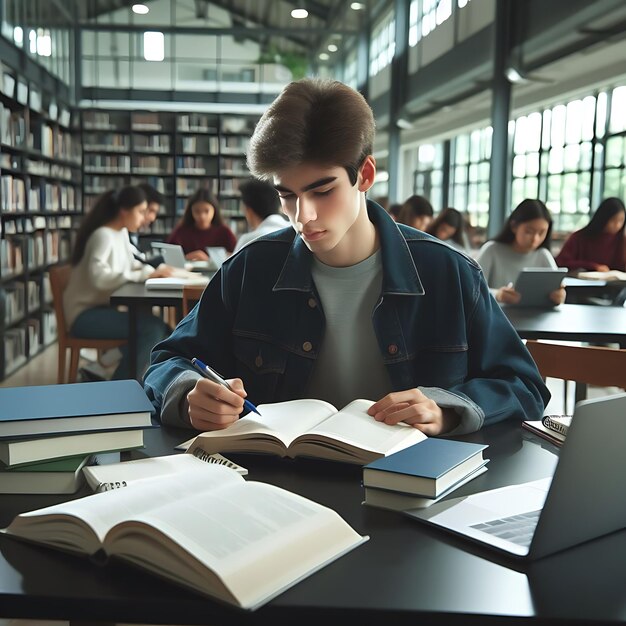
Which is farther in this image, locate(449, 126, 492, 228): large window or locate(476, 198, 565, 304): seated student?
locate(449, 126, 492, 228): large window

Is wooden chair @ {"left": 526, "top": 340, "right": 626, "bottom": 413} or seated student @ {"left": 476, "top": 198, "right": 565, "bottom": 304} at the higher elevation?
seated student @ {"left": 476, "top": 198, "right": 565, "bottom": 304}

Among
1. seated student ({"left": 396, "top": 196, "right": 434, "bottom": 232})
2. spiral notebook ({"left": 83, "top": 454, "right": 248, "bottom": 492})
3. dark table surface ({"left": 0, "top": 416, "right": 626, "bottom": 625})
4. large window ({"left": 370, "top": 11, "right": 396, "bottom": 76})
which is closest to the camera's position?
dark table surface ({"left": 0, "top": 416, "right": 626, "bottom": 625})

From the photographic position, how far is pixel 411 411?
120 centimetres

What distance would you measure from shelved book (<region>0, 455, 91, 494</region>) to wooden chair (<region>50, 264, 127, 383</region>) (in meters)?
3.18

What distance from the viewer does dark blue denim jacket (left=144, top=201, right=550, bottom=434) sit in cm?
146

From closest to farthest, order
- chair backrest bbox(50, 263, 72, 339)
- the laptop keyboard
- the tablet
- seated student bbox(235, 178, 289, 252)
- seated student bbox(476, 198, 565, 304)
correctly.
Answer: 1. the laptop keyboard
2. the tablet
3. chair backrest bbox(50, 263, 72, 339)
4. seated student bbox(476, 198, 565, 304)
5. seated student bbox(235, 178, 289, 252)

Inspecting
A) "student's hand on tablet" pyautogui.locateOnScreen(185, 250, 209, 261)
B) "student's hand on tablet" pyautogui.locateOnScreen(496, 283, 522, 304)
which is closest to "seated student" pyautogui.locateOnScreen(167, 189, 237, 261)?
"student's hand on tablet" pyautogui.locateOnScreen(185, 250, 209, 261)

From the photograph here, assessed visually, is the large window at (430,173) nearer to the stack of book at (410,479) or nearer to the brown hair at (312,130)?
the brown hair at (312,130)

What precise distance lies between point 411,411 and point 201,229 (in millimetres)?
5497

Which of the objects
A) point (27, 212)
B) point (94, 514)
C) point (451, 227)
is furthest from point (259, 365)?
point (27, 212)

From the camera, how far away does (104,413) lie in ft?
3.43

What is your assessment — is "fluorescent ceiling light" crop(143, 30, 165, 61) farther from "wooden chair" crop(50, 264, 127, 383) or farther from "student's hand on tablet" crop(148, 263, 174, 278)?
"student's hand on tablet" crop(148, 263, 174, 278)

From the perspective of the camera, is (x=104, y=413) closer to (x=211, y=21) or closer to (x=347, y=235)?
(x=347, y=235)

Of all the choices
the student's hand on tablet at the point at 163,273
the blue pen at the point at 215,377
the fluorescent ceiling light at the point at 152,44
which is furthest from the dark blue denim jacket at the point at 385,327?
the fluorescent ceiling light at the point at 152,44
